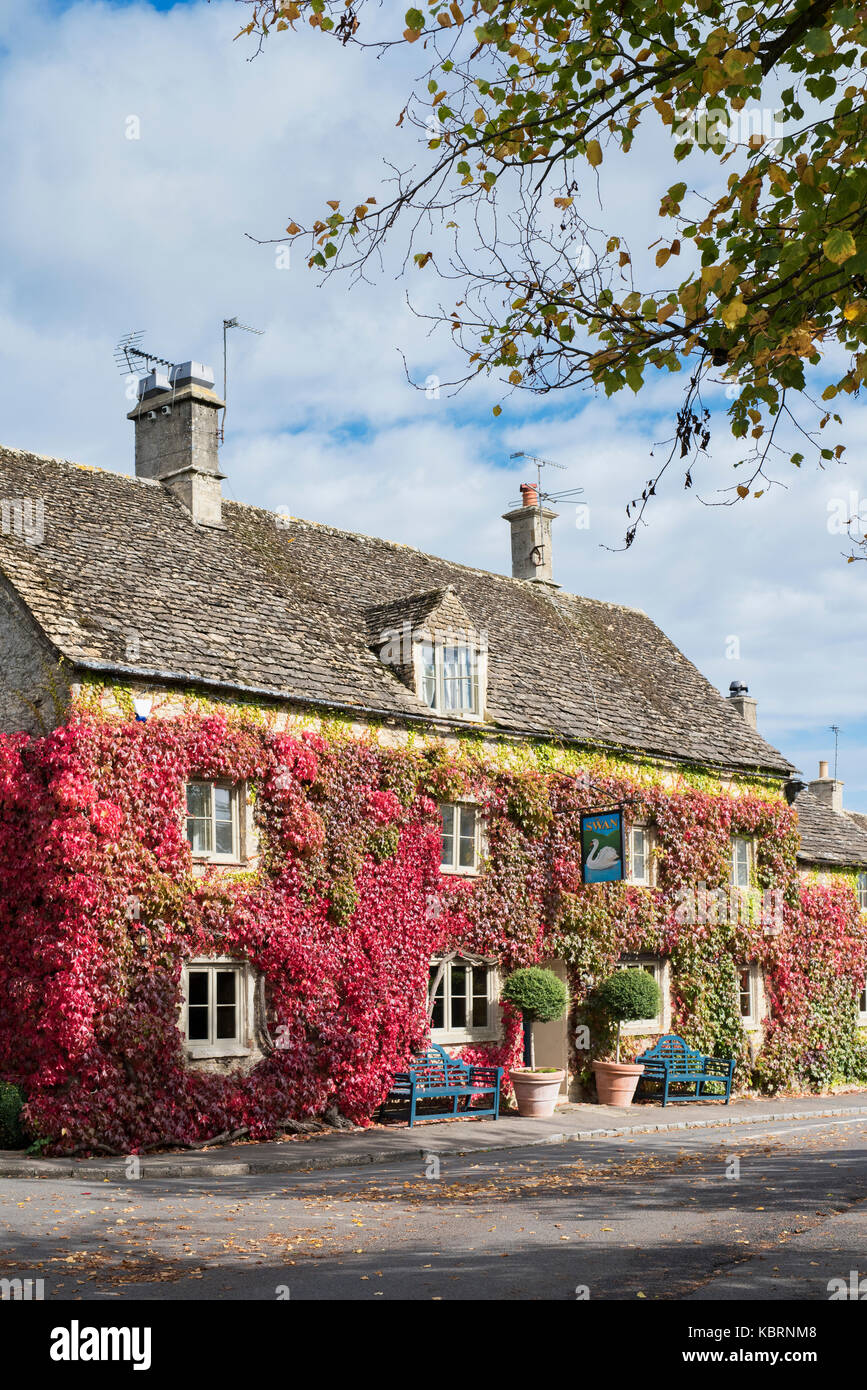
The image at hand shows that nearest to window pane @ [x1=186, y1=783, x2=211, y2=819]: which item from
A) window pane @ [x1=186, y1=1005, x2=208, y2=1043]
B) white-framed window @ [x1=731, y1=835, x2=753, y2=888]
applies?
window pane @ [x1=186, y1=1005, x2=208, y2=1043]

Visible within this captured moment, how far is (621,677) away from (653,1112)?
9.95 metres

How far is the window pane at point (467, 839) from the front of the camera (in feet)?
71.8

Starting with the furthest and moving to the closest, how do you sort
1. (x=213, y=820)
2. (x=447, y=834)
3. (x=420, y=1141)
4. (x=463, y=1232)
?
(x=447, y=834), (x=213, y=820), (x=420, y=1141), (x=463, y=1232)

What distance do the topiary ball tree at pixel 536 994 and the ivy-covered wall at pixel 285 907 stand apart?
47cm

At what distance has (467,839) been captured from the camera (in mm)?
22000

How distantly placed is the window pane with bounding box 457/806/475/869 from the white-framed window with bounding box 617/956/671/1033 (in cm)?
423

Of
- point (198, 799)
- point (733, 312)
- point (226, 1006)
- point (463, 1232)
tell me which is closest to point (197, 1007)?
point (226, 1006)

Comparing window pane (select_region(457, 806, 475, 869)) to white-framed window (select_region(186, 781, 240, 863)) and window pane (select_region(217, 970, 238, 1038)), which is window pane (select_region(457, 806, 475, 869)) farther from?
window pane (select_region(217, 970, 238, 1038))

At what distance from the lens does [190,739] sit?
17953 mm

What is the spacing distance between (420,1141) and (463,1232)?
24.5 ft

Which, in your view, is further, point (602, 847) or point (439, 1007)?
point (602, 847)

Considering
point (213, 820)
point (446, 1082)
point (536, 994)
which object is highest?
point (213, 820)

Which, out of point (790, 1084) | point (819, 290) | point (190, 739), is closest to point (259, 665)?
point (190, 739)

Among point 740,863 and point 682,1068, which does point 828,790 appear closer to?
point 740,863
